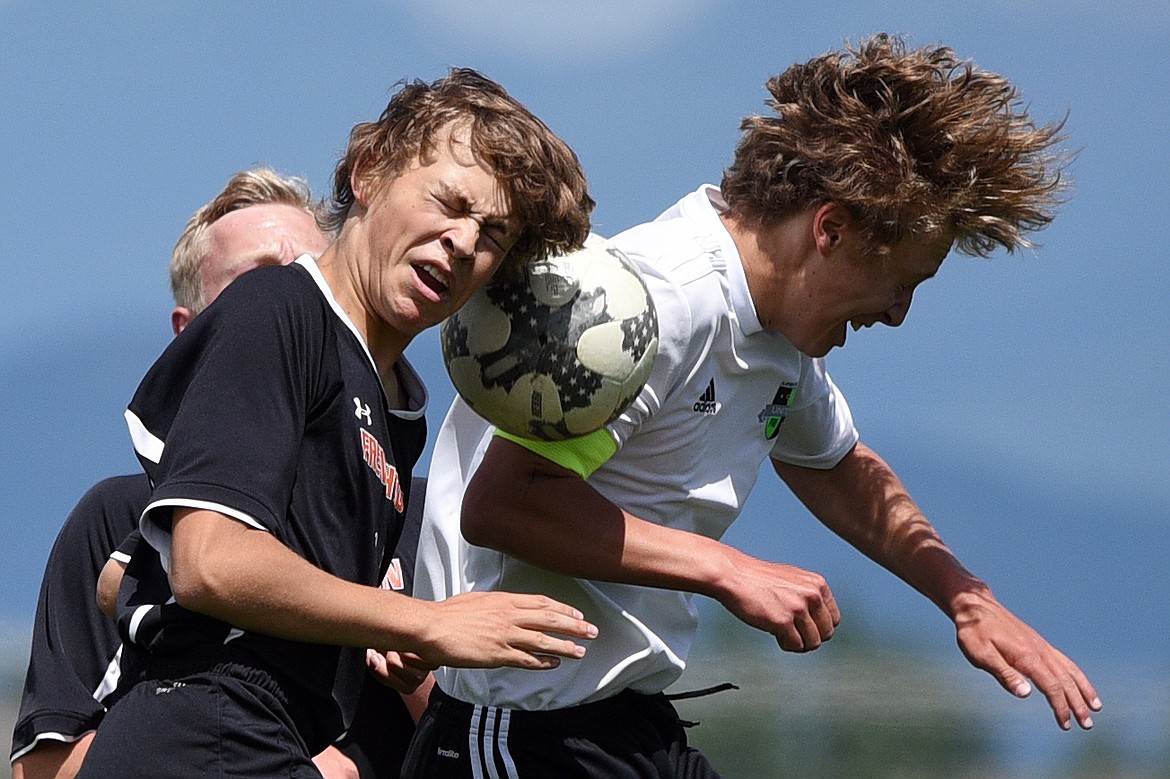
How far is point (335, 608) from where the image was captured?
Result: 8.16 ft

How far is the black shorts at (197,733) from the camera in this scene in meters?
2.52

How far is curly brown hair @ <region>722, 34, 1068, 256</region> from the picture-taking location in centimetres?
334

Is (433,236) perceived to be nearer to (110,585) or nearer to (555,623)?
(555,623)

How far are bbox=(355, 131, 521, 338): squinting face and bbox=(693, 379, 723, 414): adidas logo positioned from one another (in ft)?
2.02

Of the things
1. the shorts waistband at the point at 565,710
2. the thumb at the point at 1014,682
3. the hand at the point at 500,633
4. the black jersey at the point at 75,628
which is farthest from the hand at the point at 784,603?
the black jersey at the point at 75,628

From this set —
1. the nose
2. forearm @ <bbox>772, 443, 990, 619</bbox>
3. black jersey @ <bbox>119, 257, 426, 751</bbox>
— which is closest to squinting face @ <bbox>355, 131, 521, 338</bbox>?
the nose

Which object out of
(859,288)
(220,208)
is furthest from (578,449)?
(220,208)

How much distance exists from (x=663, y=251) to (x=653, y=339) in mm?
295

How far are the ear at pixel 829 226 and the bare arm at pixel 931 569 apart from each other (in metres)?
0.93

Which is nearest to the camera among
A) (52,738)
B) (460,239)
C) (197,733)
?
(197,733)

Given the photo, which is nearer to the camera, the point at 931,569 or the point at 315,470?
the point at 315,470

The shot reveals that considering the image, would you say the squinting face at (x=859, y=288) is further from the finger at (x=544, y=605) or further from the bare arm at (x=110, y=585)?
the bare arm at (x=110, y=585)

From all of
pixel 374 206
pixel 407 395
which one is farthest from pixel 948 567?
pixel 374 206

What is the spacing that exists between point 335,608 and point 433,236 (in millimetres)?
721
